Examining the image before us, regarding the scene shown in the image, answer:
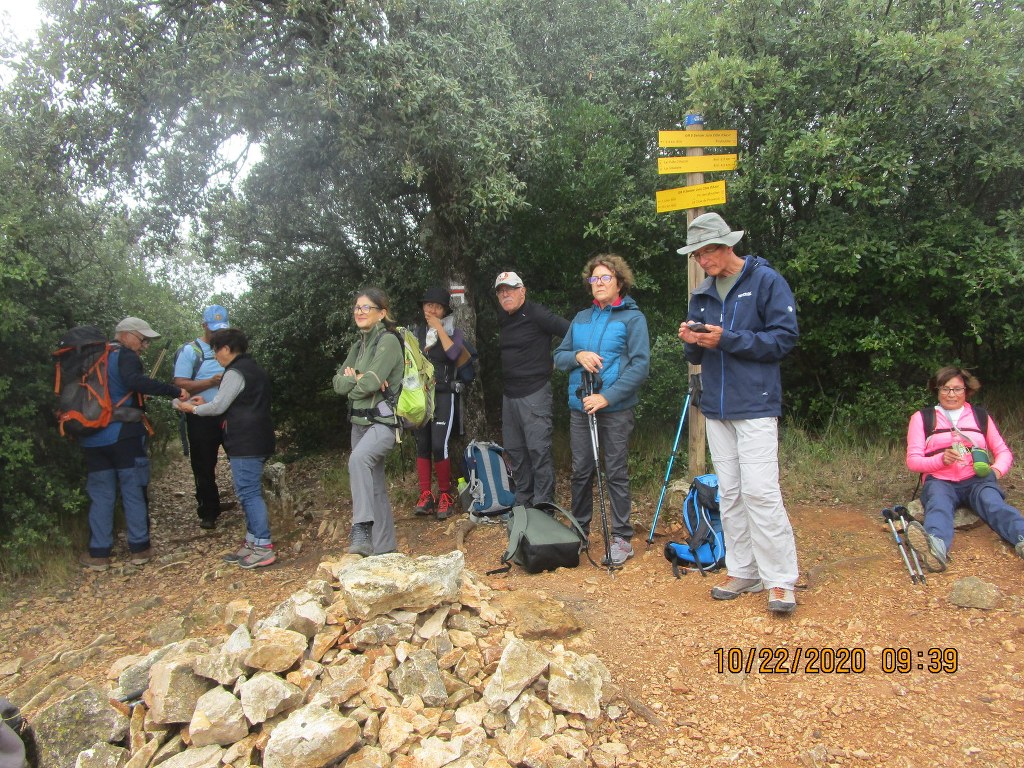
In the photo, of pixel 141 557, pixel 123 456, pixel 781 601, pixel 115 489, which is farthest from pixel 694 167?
pixel 141 557

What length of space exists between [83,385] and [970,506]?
6.53 metres

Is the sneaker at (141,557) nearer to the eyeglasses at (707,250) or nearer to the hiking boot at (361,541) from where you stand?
the hiking boot at (361,541)

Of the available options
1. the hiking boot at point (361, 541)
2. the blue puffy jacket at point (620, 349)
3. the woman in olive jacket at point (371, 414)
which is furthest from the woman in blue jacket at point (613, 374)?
the hiking boot at point (361, 541)

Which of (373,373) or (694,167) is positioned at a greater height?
(694,167)

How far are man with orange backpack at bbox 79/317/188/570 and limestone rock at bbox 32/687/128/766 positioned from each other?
2829 millimetres

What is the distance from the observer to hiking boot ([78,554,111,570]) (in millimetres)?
5891

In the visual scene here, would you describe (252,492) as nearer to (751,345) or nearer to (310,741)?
(310,741)

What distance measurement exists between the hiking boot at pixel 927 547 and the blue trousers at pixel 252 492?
4.54 metres

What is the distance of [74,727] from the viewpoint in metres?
3.20

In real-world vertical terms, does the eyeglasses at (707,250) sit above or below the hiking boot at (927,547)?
above

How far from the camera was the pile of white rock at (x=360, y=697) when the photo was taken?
109 inches

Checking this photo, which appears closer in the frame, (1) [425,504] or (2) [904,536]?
(2) [904,536]

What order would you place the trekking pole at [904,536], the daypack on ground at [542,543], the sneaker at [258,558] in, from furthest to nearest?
the sneaker at [258,558] < the daypack on ground at [542,543] < the trekking pole at [904,536]

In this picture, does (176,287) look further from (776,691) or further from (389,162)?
(776,691)
